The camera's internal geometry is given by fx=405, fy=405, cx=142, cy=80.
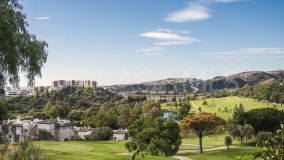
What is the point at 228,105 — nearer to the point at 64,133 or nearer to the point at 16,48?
the point at 64,133

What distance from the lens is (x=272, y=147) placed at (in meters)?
7.71

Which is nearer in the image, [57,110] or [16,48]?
[16,48]

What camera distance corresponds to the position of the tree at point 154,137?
4250cm

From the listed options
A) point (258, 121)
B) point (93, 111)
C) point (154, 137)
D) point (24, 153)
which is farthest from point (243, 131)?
point (93, 111)

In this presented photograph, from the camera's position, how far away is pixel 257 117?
73.6m

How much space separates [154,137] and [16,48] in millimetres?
28886

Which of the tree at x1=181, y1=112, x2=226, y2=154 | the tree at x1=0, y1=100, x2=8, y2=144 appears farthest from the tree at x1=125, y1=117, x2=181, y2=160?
the tree at x1=0, y1=100, x2=8, y2=144

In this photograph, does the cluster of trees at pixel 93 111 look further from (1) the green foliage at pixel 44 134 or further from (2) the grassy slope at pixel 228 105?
(2) the grassy slope at pixel 228 105

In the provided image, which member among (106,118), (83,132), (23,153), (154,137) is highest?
(23,153)

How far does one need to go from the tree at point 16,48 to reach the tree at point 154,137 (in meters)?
26.7

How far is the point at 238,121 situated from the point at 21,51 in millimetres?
61796

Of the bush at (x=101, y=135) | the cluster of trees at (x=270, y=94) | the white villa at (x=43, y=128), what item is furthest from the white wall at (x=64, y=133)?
the cluster of trees at (x=270, y=94)

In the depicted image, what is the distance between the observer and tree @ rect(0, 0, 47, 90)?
15.5 m

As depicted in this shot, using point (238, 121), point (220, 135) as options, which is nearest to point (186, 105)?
point (220, 135)
